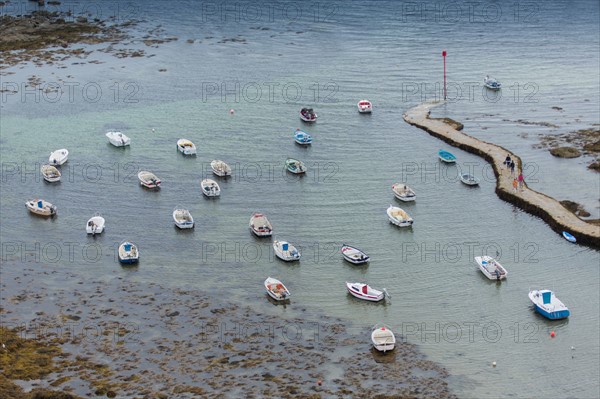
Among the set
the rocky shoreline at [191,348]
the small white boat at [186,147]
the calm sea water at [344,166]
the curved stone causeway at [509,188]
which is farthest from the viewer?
the small white boat at [186,147]

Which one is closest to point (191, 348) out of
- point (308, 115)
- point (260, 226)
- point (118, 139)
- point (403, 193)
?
point (260, 226)

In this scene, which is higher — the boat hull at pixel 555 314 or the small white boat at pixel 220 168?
the small white boat at pixel 220 168

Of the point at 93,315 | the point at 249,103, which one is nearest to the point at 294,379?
the point at 93,315

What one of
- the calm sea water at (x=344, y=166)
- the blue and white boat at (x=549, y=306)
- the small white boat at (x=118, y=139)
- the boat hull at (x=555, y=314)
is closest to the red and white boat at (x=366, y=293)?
the calm sea water at (x=344, y=166)

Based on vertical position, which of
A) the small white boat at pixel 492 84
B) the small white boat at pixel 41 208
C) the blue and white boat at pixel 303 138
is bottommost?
the small white boat at pixel 41 208

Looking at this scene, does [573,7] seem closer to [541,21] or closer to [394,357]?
[541,21]

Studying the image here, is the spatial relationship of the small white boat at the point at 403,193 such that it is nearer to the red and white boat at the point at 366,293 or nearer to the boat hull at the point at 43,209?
the red and white boat at the point at 366,293

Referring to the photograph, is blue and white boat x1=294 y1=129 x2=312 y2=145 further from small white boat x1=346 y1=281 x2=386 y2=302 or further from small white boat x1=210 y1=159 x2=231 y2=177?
small white boat x1=346 y1=281 x2=386 y2=302
